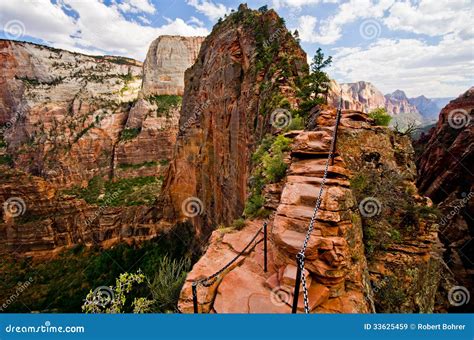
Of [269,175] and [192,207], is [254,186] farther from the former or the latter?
[192,207]

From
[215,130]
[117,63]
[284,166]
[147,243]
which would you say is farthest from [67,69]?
[284,166]

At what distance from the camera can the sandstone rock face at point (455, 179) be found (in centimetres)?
1942

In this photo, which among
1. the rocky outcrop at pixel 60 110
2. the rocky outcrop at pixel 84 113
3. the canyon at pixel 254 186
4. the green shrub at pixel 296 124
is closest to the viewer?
the canyon at pixel 254 186

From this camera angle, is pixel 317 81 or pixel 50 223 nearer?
pixel 317 81

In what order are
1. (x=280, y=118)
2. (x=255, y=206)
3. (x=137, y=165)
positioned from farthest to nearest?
1. (x=137, y=165)
2. (x=280, y=118)
3. (x=255, y=206)

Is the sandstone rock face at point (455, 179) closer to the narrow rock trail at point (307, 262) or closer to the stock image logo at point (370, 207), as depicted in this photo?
the stock image logo at point (370, 207)

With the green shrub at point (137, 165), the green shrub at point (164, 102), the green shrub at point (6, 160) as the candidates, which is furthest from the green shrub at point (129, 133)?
the green shrub at point (6, 160)

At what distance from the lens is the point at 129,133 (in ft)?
264

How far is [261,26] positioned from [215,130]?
12856 mm

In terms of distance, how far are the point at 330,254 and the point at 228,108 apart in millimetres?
23462

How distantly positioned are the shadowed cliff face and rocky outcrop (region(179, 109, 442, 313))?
912cm

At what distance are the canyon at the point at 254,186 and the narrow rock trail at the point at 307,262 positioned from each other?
0.04 meters

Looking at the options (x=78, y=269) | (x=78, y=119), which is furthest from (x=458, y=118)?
(x=78, y=119)

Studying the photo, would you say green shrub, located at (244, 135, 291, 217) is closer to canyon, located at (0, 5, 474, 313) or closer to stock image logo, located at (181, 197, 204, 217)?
canyon, located at (0, 5, 474, 313)
